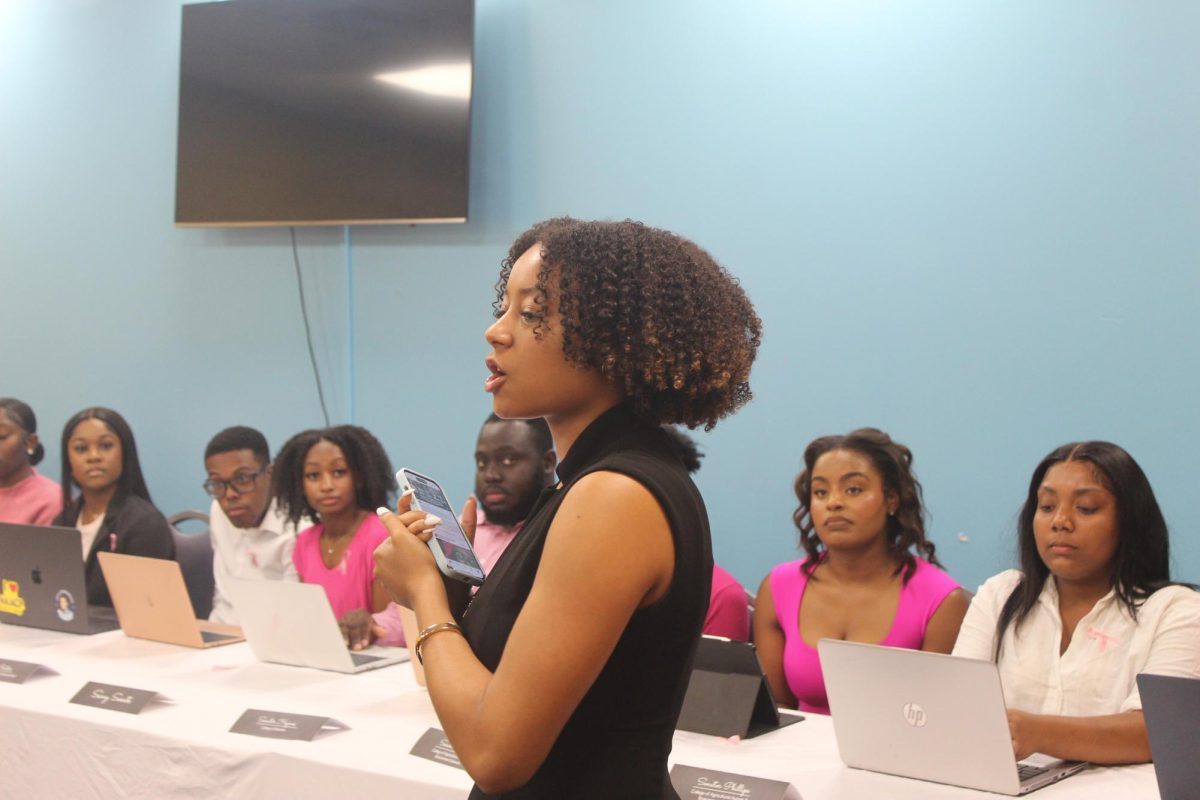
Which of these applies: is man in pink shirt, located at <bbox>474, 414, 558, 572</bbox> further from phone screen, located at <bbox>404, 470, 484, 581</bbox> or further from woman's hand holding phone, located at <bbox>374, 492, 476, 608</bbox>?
woman's hand holding phone, located at <bbox>374, 492, 476, 608</bbox>

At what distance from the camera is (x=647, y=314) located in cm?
125

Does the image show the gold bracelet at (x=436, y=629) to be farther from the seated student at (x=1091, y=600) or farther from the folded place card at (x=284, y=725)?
the seated student at (x=1091, y=600)

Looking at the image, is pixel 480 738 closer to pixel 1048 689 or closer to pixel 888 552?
pixel 1048 689

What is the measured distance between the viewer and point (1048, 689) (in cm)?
241

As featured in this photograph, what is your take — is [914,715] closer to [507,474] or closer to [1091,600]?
[1091,600]

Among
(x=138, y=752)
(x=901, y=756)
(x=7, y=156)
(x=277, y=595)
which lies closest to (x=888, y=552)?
(x=901, y=756)

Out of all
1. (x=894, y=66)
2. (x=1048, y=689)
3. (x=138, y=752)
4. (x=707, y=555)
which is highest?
(x=894, y=66)

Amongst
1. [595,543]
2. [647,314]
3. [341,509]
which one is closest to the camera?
[595,543]

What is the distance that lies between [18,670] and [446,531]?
5.83 feet

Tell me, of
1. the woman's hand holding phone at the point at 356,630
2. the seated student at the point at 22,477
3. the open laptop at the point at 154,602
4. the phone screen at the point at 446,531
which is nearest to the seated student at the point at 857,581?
the woman's hand holding phone at the point at 356,630

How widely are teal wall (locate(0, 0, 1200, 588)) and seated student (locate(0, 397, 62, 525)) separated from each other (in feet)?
2.48

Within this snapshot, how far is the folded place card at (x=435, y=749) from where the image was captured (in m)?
2.11

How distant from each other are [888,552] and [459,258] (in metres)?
2.16

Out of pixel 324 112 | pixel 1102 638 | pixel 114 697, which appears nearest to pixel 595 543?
pixel 1102 638
